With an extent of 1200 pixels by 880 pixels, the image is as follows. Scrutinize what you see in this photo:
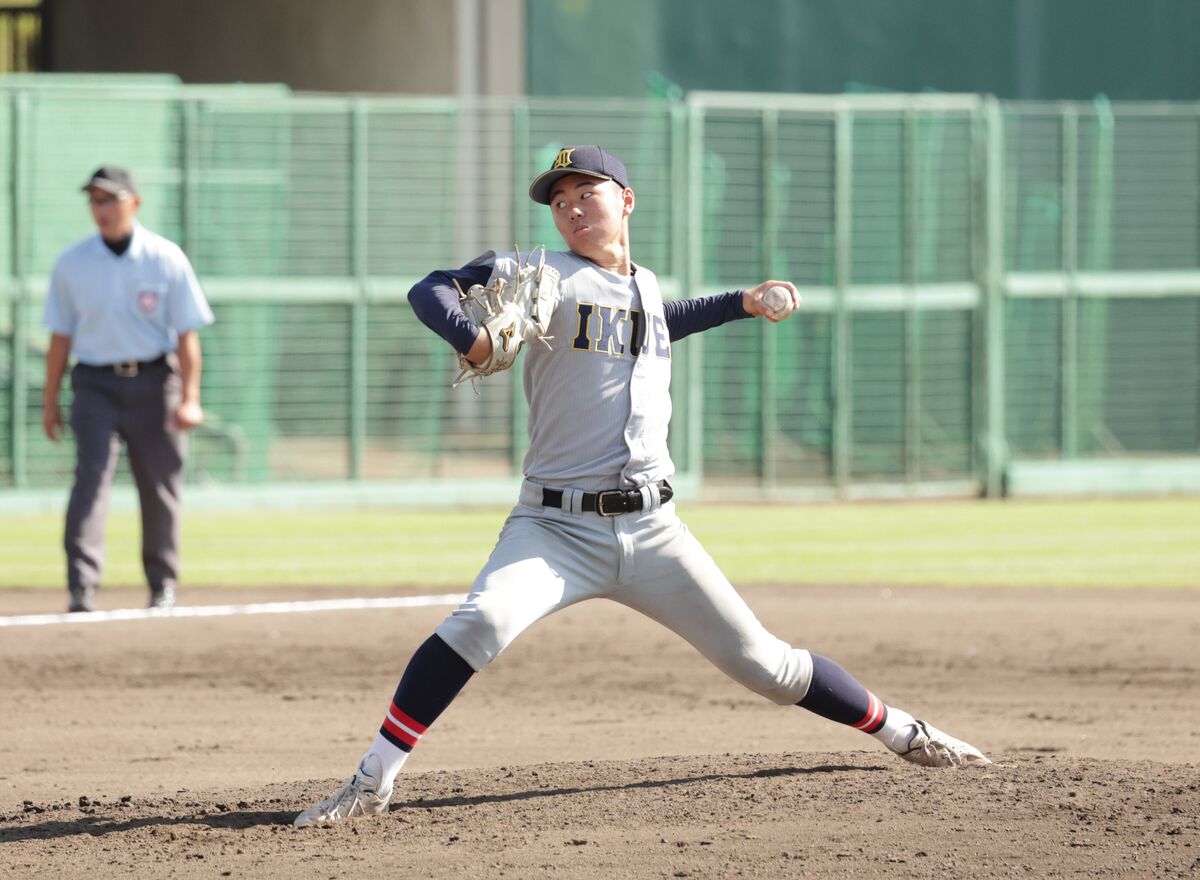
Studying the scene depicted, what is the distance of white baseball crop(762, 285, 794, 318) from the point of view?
5.43 m

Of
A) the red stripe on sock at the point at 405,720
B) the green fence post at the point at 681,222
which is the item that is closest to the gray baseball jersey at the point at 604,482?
the red stripe on sock at the point at 405,720

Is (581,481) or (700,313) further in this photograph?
(700,313)

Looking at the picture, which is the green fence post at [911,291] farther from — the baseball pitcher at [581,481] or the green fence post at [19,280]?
the baseball pitcher at [581,481]

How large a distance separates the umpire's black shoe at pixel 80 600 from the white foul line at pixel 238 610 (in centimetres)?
3

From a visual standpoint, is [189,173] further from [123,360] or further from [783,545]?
[783,545]

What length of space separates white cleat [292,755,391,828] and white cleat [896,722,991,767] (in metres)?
1.70

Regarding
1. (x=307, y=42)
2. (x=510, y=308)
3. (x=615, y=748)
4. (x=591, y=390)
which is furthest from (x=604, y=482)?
(x=307, y=42)

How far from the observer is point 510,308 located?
4.96 m

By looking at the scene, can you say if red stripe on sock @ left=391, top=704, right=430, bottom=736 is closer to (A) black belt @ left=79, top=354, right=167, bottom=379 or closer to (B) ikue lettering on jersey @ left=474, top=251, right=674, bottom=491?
(B) ikue lettering on jersey @ left=474, top=251, right=674, bottom=491

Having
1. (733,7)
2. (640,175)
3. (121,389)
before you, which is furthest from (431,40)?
(121,389)

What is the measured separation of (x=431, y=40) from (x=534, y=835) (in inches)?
641

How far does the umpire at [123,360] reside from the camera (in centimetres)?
951

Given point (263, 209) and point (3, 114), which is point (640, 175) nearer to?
point (263, 209)

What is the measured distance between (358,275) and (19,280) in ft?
8.66
